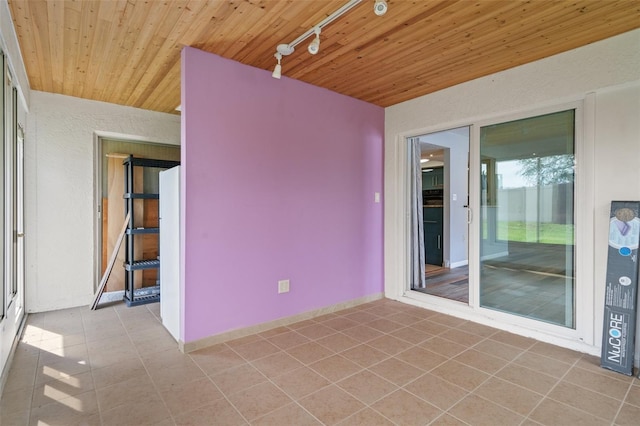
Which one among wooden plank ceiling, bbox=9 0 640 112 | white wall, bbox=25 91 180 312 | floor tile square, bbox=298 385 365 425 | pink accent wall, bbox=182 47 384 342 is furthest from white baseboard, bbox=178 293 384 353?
wooden plank ceiling, bbox=9 0 640 112

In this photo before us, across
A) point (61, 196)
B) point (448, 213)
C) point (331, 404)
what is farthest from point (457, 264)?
point (61, 196)

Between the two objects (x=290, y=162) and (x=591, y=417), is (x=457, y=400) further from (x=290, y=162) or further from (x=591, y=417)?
(x=290, y=162)

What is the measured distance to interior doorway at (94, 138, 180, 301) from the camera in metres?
4.16

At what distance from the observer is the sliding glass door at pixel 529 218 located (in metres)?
2.83

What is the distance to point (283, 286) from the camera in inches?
129

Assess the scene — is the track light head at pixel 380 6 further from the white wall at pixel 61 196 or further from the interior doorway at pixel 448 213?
the interior doorway at pixel 448 213

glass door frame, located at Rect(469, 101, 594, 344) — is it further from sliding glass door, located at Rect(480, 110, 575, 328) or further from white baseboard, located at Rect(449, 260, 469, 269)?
white baseboard, located at Rect(449, 260, 469, 269)

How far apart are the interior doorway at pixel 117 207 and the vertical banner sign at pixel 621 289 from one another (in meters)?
4.97

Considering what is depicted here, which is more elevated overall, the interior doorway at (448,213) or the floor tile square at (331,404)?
the interior doorway at (448,213)

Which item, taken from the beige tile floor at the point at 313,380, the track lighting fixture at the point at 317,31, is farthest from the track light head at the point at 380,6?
the beige tile floor at the point at 313,380

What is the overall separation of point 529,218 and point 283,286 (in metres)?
2.47

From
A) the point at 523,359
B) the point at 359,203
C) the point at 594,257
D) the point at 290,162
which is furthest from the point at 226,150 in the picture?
the point at 594,257

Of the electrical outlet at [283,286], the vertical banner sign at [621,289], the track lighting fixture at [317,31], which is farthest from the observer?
the electrical outlet at [283,286]

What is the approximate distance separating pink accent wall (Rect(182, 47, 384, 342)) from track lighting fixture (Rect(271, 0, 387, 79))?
54 cm
